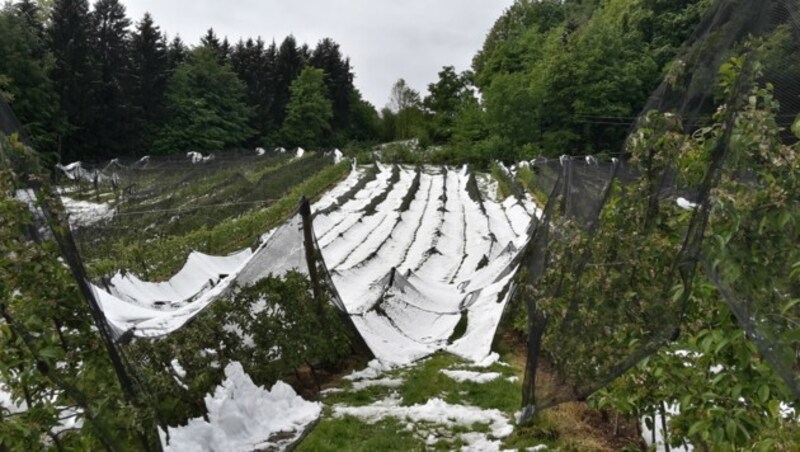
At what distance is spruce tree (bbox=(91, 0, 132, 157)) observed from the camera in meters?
40.6

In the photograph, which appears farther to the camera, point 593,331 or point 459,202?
point 459,202

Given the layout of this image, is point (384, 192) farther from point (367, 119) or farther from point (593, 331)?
point (367, 119)

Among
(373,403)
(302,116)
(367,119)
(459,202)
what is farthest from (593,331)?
(367,119)

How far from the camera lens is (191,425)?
5.06 m

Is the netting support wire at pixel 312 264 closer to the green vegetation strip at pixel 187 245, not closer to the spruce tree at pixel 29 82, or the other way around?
the green vegetation strip at pixel 187 245

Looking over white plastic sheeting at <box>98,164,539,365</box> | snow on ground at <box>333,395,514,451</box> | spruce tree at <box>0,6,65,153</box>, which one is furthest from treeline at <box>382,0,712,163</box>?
snow on ground at <box>333,395,514,451</box>

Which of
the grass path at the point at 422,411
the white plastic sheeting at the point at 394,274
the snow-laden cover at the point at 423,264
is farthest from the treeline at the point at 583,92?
the grass path at the point at 422,411

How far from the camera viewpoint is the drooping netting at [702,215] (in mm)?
2189

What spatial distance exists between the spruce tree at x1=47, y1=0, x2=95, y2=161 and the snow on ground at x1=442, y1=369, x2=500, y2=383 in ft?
127

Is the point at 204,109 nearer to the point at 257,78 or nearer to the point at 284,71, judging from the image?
the point at 257,78

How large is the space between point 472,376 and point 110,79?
4280 centimetres

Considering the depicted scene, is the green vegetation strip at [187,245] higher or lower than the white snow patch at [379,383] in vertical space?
higher

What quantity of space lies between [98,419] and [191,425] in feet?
7.10

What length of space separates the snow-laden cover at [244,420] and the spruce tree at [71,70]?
3868cm
